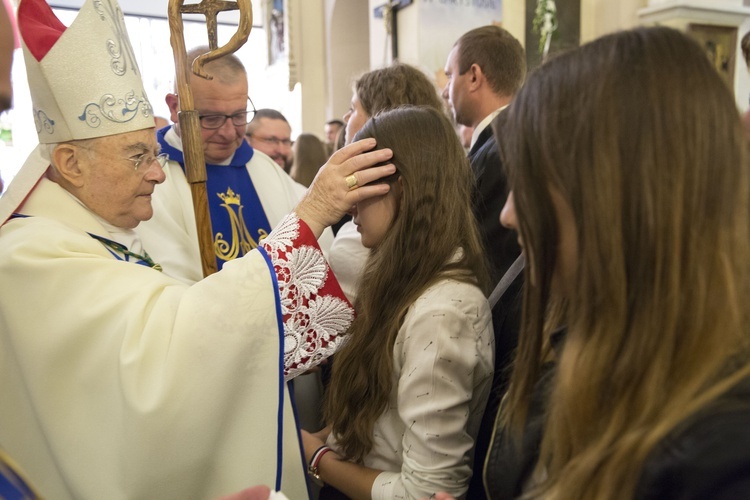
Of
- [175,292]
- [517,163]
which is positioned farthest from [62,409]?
[517,163]

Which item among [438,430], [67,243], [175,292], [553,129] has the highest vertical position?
[553,129]

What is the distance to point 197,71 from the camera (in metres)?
1.78

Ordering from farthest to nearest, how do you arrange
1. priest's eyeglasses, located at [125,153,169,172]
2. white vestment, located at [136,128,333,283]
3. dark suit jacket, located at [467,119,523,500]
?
white vestment, located at [136,128,333,283]
priest's eyeglasses, located at [125,153,169,172]
dark suit jacket, located at [467,119,523,500]

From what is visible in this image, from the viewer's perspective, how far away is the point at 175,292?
60.0 inches

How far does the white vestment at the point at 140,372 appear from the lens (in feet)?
4.63

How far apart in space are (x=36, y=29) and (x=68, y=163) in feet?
1.23

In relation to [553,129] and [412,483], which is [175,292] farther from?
[553,129]

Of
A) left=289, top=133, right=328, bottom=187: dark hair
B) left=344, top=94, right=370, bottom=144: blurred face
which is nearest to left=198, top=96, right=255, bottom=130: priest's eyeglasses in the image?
left=344, top=94, right=370, bottom=144: blurred face

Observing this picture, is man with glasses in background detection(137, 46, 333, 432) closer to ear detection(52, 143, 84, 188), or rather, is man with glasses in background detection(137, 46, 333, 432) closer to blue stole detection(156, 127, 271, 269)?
blue stole detection(156, 127, 271, 269)

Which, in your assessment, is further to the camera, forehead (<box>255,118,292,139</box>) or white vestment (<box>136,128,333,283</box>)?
forehead (<box>255,118,292,139</box>)

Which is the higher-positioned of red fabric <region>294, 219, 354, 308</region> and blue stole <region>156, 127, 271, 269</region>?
red fabric <region>294, 219, 354, 308</region>

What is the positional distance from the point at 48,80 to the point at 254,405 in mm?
1049

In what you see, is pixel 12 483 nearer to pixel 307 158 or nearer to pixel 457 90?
pixel 457 90

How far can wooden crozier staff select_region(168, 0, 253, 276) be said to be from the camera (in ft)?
5.75
